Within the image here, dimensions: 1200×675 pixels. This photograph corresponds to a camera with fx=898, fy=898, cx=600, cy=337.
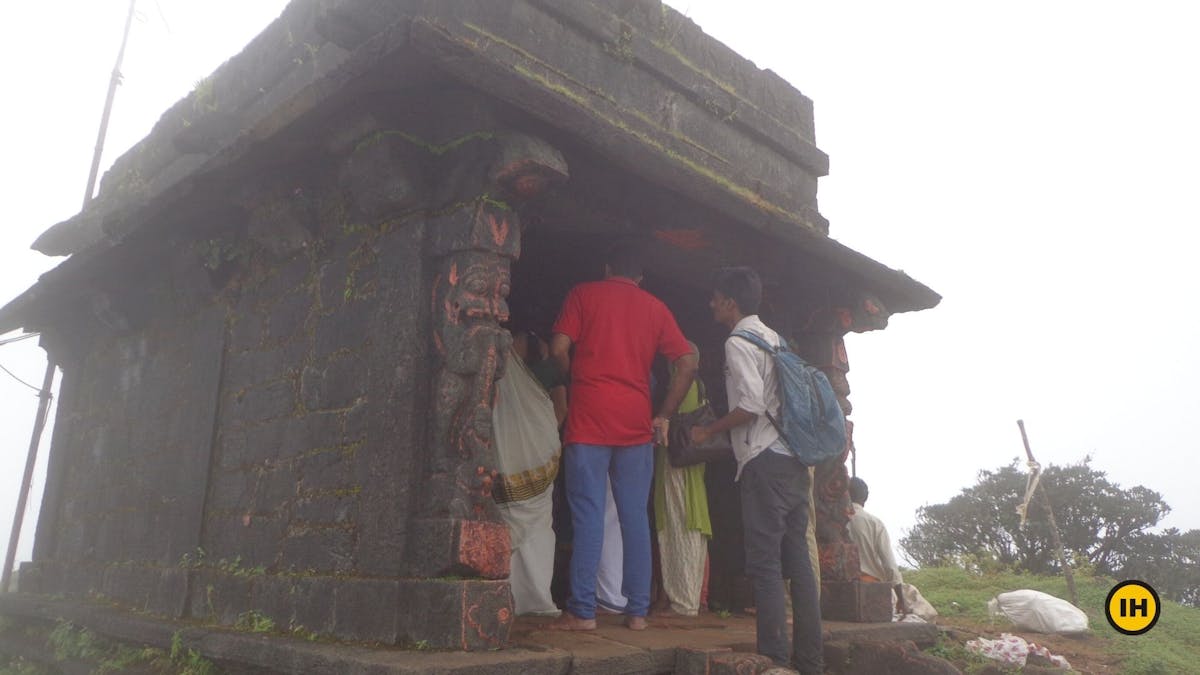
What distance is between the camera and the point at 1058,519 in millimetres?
26547

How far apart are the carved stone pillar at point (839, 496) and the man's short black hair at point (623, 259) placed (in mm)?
1956

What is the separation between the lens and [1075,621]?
944 centimetres

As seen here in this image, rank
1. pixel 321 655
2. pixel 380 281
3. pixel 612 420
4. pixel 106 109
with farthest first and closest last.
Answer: pixel 106 109, pixel 612 420, pixel 380 281, pixel 321 655

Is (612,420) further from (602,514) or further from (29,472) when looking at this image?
(29,472)

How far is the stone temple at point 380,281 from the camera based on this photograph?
3906 millimetres

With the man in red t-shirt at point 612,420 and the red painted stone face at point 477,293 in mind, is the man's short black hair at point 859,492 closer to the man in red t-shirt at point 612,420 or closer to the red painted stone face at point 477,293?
the man in red t-shirt at point 612,420

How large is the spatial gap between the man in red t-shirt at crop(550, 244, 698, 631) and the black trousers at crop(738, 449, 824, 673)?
0.68m

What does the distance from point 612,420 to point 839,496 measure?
7.70 ft

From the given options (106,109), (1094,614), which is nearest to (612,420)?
(1094,614)

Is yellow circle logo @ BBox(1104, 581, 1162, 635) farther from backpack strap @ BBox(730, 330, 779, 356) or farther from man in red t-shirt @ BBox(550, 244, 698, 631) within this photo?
man in red t-shirt @ BBox(550, 244, 698, 631)

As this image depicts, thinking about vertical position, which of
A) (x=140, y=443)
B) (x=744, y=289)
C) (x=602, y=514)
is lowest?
(x=602, y=514)

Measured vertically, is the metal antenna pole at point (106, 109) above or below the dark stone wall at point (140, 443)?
above

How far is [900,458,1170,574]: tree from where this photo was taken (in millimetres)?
25547

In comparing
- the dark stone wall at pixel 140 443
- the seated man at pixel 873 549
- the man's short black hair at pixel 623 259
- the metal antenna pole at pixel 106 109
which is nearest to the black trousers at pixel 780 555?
the man's short black hair at pixel 623 259
